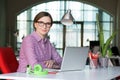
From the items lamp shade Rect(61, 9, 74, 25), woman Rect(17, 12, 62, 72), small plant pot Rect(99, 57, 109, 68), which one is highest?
lamp shade Rect(61, 9, 74, 25)

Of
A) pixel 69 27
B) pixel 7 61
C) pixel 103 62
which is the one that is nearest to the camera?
pixel 7 61

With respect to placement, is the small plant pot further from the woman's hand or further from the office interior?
the office interior

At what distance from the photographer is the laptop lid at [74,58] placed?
3.00m

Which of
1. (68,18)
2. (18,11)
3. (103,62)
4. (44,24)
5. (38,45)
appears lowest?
(103,62)

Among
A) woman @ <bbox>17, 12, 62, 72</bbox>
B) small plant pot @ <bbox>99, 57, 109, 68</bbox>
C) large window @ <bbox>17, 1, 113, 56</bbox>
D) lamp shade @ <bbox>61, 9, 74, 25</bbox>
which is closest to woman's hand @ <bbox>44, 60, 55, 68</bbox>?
woman @ <bbox>17, 12, 62, 72</bbox>

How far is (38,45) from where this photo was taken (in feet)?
11.1

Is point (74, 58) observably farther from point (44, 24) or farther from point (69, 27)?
point (69, 27)

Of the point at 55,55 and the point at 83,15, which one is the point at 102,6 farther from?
the point at 55,55

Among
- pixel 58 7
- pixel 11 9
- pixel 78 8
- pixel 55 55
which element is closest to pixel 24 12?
pixel 11 9

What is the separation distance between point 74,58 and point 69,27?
1238 centimetres

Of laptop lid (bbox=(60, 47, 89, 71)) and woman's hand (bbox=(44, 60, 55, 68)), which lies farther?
woman's hand (bbox=(44, 60, 55, 68))

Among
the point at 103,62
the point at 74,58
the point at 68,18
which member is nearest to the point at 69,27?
the point at 68,18

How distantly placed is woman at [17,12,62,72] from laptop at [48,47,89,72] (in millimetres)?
286

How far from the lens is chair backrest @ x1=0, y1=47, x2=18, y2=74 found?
333cm
